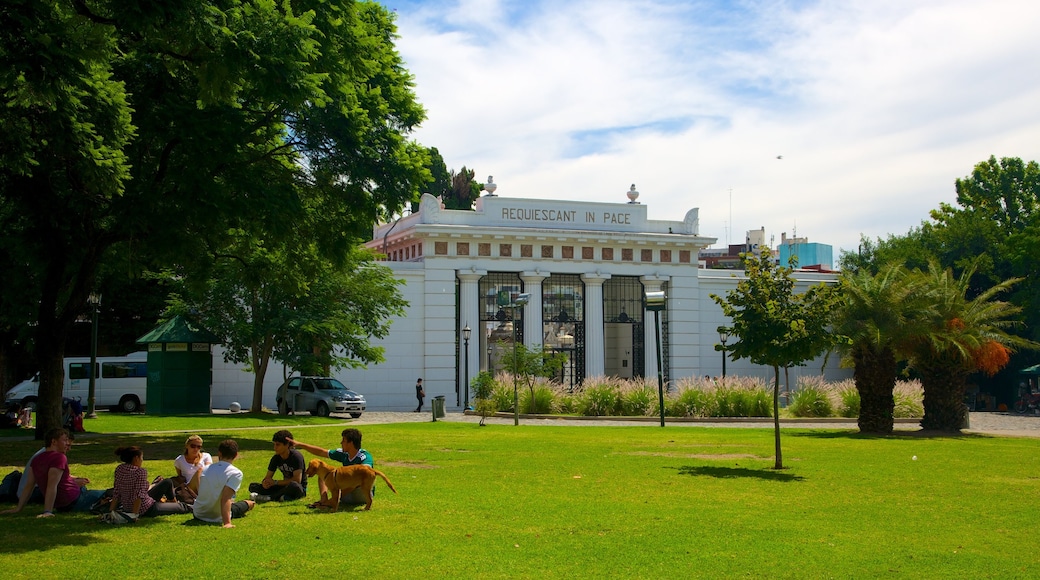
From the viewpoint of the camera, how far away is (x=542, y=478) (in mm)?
15789

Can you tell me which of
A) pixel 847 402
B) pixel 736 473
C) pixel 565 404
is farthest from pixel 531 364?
pixel 736 473

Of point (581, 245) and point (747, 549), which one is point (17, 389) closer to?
point (581, 245)

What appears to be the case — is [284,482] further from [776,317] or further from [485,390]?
[485,390]

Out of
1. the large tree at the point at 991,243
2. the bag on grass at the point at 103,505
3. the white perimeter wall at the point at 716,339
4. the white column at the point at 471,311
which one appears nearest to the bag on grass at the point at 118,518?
the bag on grass at the point at 103,505

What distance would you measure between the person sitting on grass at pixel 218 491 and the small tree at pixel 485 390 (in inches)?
958

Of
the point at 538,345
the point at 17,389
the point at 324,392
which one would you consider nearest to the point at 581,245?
the point at 538,345

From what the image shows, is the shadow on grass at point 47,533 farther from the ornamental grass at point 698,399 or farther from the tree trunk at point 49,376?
the ornamental grass at point 698,399

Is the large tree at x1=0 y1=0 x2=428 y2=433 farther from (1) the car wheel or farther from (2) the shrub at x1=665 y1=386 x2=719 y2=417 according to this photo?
(2) the shrub at x1=665 y1=386 x2=719 y2=417

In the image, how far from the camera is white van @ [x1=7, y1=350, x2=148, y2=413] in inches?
1448

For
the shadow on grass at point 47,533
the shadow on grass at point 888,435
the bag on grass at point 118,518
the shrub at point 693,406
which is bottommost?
the shadow on grass at point 888,435

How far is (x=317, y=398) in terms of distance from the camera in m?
36.0

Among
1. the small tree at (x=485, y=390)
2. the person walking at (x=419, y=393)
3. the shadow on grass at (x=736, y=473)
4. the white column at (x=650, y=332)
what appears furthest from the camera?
the white column at (x=650, y=332)

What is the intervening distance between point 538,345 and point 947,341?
58.0ft

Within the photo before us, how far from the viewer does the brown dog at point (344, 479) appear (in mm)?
12102
